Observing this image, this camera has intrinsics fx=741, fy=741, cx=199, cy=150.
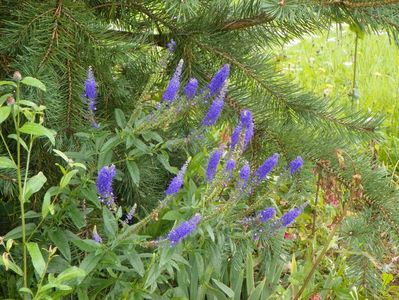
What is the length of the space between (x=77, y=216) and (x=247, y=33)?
84 centimetres

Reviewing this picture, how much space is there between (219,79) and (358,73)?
9.69ft

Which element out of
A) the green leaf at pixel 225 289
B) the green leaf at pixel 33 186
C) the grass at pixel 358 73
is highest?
the grass at pixel 358 73

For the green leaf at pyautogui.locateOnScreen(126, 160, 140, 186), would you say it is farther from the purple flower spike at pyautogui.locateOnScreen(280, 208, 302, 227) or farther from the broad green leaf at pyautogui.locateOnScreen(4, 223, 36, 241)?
the purple flower spike at pyautogui.locateOnScreen(280, 208, 302, 227)

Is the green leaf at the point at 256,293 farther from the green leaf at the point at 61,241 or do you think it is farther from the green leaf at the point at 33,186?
the green leaf at the point at 33,186

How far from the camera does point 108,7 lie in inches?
89.7

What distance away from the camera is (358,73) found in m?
4.73

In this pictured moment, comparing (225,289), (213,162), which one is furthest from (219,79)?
(225,289)

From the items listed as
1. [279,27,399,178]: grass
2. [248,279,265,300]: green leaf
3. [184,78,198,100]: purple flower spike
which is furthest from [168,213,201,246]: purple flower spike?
[279,27,399,178]: grass

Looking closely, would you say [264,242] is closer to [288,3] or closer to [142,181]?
[142,181]

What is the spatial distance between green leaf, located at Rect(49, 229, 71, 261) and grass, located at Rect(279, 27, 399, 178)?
2.25m

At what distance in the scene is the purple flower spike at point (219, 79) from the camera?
1946 mm

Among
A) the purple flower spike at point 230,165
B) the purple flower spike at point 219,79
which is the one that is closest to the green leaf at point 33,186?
the purple flower spike at point 230,165

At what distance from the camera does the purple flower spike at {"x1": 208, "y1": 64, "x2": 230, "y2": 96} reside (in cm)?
195

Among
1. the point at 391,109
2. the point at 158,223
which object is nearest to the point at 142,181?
the point at 158,223
